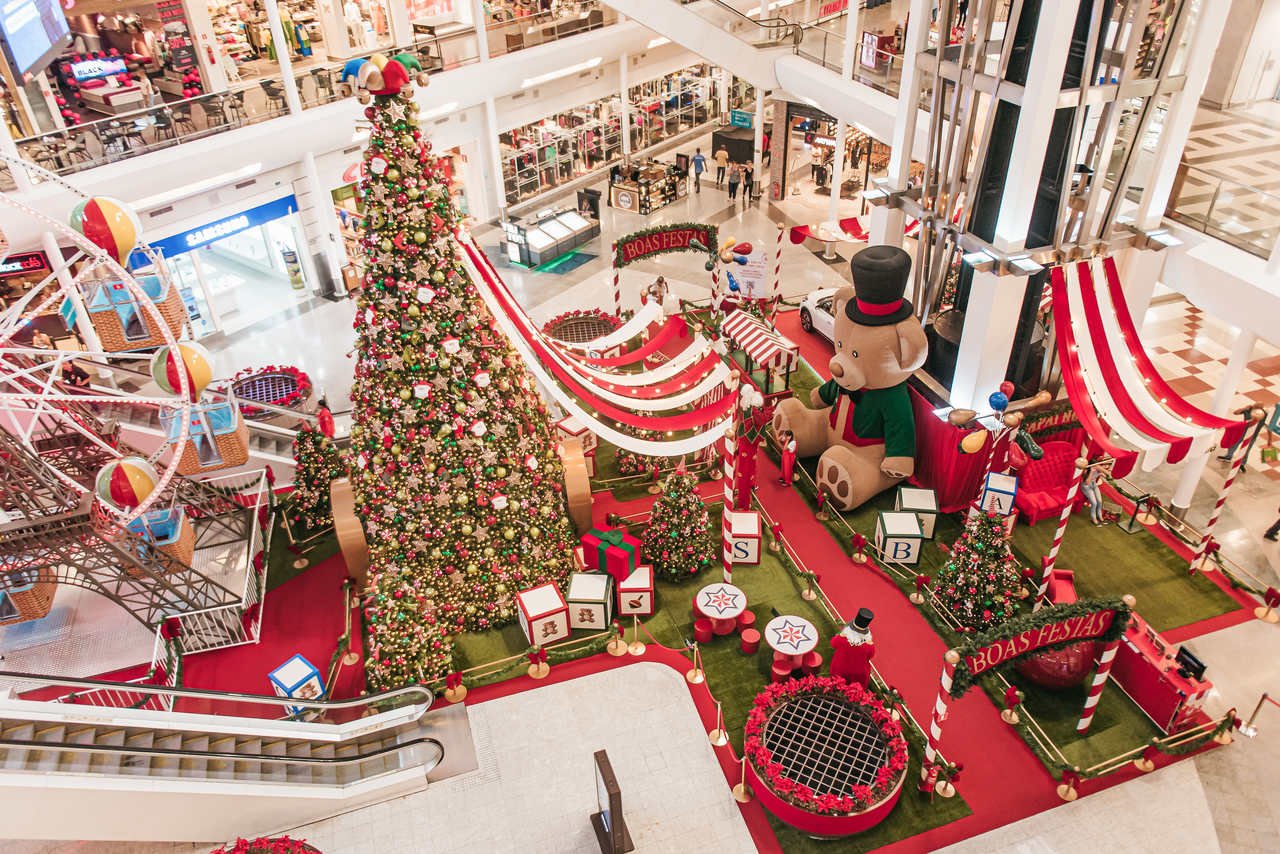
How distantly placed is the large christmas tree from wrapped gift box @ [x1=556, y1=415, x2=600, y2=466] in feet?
4.94

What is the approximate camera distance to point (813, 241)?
61.4ft

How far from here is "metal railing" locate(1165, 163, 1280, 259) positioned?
30.1ft

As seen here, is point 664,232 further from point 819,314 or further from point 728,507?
point 728,507

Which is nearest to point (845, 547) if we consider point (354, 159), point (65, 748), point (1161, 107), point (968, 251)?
point (968, 251)

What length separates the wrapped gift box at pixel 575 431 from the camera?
11.8 meters

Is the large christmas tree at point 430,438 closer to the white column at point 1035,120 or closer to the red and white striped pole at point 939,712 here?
the red and white striped pole at point 939,712

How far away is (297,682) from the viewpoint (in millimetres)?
8492

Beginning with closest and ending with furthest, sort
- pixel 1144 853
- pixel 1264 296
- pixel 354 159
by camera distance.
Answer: pixel 1144 853, pixel 1264 296, pixel 354 159

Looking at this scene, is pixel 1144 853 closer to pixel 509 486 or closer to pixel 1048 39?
pixel 509 486

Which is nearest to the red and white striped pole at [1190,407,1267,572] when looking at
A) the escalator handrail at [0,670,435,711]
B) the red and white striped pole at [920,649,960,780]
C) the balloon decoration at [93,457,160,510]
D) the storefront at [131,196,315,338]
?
the red and white striped pole at [920,649,960,780]

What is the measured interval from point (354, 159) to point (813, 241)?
9268 mm

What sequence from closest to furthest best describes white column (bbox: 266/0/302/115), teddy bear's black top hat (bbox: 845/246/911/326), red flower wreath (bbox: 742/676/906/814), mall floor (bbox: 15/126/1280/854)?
red flower wreath (bbox: 742/676/906/814) → mall floor (bbox: 15/126/1280/854) → teddy bear's black top hat (bbox: 845/246/911/326) → white column (bbox: 266/0/302/115)

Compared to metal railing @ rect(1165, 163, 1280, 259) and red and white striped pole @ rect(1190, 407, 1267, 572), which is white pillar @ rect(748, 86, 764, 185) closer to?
metal railing @ rect(1165, 163, 1280, 259)

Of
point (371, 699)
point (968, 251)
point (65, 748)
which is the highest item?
point (968, 251)
